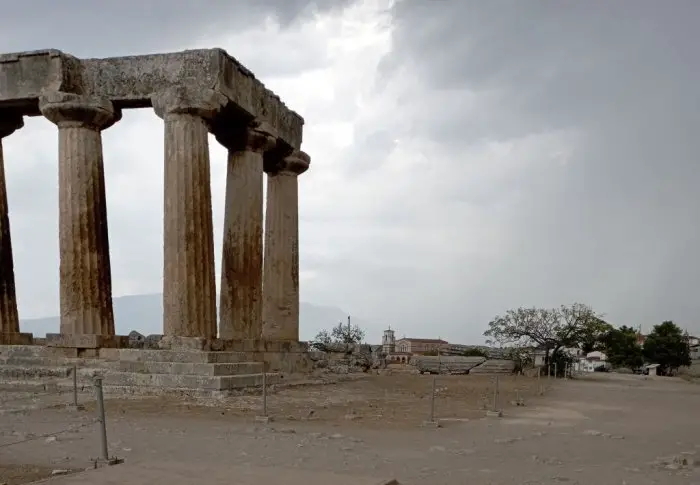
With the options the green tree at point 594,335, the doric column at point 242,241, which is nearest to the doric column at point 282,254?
the doric column at point 242,241

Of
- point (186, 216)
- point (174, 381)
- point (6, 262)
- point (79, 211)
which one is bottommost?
point (174, 381)

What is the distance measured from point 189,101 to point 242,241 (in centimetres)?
470

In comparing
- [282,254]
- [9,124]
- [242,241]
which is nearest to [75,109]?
[9,124]

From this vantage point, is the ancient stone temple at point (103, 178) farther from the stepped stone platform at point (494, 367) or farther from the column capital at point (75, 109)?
the stepped stone platform at point (494, 367)

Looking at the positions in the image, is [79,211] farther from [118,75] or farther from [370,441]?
[370,441]

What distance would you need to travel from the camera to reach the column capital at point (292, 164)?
22.2 meters

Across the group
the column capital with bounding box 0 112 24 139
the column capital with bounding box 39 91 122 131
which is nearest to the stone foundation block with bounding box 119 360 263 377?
the column capital with bounding box 39 91 122 131

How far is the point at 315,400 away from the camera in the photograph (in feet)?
49.4

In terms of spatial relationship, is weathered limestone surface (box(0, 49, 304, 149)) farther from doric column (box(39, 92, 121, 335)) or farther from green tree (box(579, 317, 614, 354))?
green tree (box(579, 317, 614, 354))

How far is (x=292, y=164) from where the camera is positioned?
22312 mm

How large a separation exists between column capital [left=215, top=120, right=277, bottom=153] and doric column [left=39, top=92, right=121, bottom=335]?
3.43 m

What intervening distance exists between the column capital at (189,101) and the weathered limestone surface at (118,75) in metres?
0.19

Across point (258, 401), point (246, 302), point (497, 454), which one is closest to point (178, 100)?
point (246, 302)

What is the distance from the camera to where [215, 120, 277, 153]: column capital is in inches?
751
